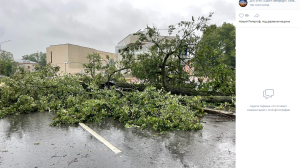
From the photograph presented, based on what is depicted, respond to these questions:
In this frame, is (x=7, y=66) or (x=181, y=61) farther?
(x=7, y=66)

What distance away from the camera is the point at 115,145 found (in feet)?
13.4

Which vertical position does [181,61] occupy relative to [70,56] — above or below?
below

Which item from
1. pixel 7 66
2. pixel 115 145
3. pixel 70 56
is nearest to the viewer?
pixel 115 145

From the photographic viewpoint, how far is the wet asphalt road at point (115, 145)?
10.8ft

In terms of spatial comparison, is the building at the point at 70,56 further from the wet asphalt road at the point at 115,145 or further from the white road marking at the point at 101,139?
the wet asphalt road at the point at 115,145
